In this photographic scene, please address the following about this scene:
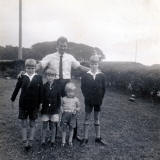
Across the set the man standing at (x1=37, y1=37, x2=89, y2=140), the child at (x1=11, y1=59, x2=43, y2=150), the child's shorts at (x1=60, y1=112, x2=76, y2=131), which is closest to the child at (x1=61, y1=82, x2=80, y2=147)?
the child's shorts at (x1=60, y1=112, x2=76, y2=131)

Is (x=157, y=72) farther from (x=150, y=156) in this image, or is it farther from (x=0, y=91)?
(x=150, y=156)

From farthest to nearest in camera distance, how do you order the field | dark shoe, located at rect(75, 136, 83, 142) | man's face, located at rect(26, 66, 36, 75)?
1. dark shoe, located at rect(75, 136, 83, 142)
2. man's face, located at rect(26, 66, 36, 75)
3. the field

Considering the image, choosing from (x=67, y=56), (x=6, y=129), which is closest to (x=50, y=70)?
(x=67, y=56)

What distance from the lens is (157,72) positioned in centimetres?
1298

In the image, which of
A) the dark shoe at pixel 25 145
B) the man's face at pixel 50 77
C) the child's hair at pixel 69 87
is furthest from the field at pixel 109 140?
the man's face at pixel 50 77

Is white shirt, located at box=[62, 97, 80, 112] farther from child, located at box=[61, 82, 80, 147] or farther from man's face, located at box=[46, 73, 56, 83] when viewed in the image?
man's face, located at box=[46, 73, 56, 83]

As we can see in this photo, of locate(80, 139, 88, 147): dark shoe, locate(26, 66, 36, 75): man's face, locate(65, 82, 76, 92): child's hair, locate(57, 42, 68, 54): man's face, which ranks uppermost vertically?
locate(57, 42, 68, 54): man's face

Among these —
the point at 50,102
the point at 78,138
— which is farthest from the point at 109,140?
the point at 50,102

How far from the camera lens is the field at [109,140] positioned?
542 cm

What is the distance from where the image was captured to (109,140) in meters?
6.52

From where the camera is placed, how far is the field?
5.42 metres

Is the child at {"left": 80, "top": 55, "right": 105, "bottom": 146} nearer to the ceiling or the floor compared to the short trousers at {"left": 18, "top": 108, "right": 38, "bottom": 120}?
nearer to the ceiling

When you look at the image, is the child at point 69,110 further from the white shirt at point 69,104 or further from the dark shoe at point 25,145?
the dark shoe at point 25,145

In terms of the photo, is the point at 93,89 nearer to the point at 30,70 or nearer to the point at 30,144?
the point at 30,70
